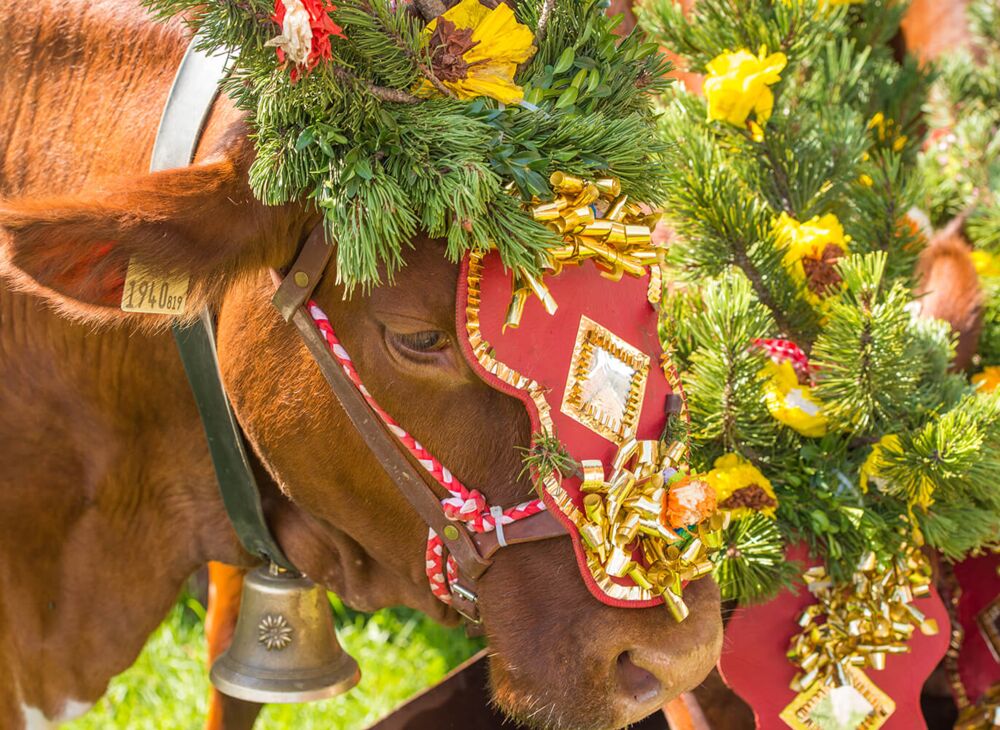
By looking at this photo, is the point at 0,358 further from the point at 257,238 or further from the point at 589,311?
the point at 589,311

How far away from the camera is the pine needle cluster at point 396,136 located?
171cm

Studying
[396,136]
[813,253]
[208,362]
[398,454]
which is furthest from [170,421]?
[813,253]

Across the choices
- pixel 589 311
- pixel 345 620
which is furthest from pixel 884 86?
pixel 345 620

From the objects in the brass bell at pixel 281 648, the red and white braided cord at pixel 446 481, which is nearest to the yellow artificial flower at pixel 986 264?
the red and white braided cord at pixel 446 481

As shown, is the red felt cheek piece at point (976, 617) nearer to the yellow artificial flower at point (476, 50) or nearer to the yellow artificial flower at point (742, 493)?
the yellow artificial flower at point (742, 493)

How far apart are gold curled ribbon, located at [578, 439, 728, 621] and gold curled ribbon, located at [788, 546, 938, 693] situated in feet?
1.63

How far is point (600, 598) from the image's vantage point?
5.92 feet

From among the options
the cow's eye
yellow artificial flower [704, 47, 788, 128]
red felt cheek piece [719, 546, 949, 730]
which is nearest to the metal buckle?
the cow's eye

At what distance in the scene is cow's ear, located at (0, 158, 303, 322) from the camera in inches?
67.4

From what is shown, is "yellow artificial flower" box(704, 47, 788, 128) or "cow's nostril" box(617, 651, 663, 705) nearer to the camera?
"cow's nostril" box(617, 651, 663, 705)

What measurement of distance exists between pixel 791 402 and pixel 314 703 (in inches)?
111

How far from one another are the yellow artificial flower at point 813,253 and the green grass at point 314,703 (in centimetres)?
252

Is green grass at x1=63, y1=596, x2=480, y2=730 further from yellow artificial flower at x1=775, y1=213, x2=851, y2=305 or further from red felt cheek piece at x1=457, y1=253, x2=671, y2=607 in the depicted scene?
red felt cheek piece at x1=457, y1=253, x2=671, y2=607

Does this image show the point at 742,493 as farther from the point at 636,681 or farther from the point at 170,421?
the point at 170,421
